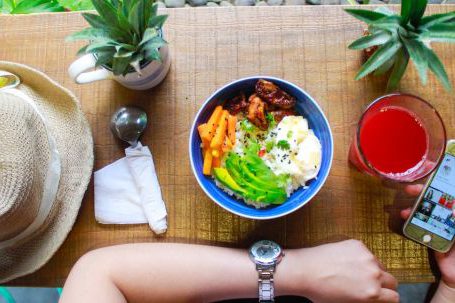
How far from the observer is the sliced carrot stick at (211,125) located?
96 centimetres

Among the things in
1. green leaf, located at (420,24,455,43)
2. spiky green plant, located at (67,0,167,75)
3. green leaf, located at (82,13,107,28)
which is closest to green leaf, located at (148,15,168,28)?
spiky green plant, located at (67,0,167,75)

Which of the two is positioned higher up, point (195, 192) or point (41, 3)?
point (41, 3)

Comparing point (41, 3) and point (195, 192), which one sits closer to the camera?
point (195, 192)

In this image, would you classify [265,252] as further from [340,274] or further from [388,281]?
[388,281]

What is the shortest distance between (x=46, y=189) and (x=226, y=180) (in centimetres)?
41

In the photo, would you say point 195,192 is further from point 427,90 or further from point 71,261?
point 427,90

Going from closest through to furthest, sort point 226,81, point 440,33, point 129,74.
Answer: point 440,33
point 129,74
point 226,81

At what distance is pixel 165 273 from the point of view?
98 centimetres

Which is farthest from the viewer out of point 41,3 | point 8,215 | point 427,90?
point 41,3

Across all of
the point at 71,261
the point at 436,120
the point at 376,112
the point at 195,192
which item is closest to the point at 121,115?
the point at 195,192

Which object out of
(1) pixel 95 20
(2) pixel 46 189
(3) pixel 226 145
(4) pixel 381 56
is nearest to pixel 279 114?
(3) pixel 226 145

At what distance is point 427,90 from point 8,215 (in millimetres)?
995

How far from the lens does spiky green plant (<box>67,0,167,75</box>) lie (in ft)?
2.93

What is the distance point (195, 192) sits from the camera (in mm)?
1054
